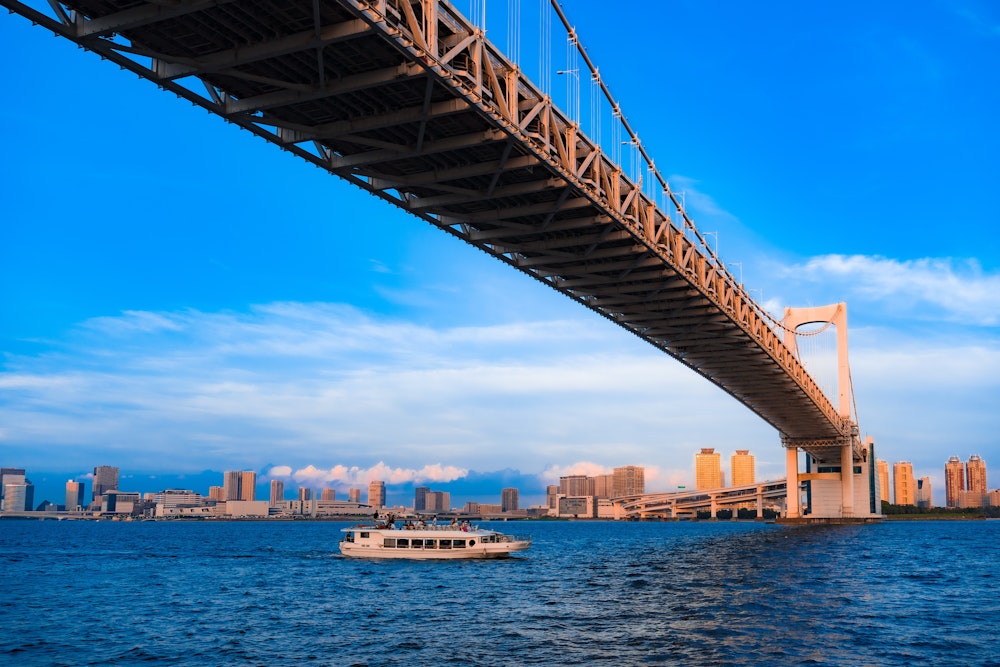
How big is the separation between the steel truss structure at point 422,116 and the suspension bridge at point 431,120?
0.17 ft

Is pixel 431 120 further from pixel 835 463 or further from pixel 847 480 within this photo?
pixel 835 463

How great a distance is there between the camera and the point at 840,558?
184 feet

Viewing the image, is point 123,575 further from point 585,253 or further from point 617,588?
point 585,253

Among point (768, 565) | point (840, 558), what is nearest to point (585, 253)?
point (768, 565)

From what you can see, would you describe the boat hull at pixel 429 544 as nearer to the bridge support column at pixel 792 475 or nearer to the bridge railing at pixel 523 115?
the bridge railing at pixel 523 115

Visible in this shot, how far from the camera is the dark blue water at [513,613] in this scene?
78.3 feet

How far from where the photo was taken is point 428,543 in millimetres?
59094

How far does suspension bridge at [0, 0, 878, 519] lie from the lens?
19.9 m

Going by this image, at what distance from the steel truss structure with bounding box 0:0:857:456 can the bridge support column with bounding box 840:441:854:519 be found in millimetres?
73811

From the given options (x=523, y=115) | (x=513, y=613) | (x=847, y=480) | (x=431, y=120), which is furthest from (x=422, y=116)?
(x=847, y=480)

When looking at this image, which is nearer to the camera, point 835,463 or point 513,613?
point 513,613

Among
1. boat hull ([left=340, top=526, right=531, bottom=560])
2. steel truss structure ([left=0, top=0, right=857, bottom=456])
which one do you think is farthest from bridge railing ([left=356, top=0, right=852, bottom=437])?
boat hull ([left=340, top=526, right=531, bottom=560])

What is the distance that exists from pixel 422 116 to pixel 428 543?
40249 mm

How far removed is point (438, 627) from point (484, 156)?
14.7 metres
